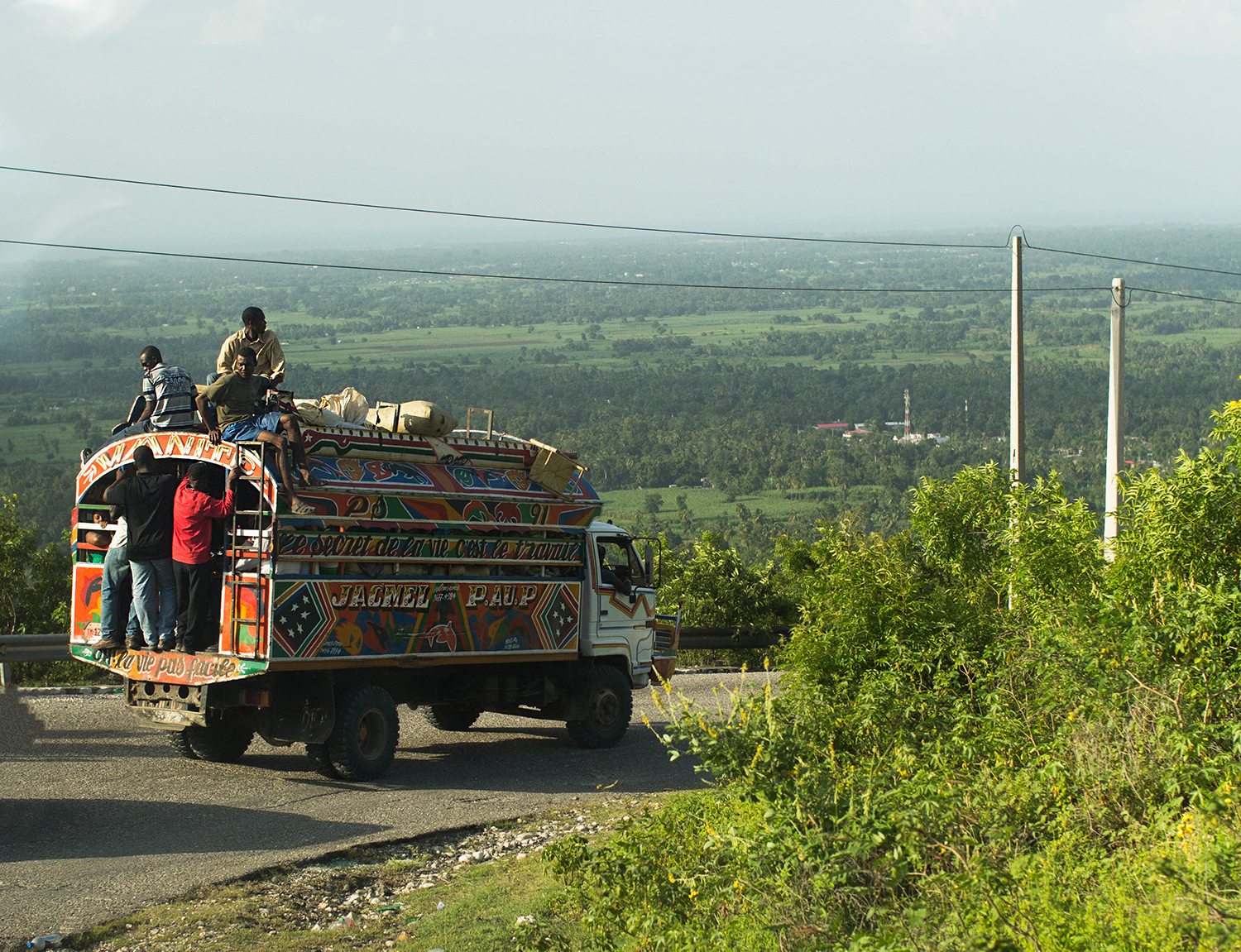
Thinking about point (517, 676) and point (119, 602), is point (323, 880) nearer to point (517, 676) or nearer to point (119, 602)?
point (119, 602)

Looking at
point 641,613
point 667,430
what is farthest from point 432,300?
point 641,613

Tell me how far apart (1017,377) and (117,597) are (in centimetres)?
1336

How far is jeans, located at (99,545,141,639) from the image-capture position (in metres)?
11.9

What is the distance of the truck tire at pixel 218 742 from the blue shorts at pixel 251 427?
2.86m

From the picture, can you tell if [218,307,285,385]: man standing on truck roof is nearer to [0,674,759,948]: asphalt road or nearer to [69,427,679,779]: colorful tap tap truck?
[69,427,679,779]: colorful tap tap truck

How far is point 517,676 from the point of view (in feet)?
46.1

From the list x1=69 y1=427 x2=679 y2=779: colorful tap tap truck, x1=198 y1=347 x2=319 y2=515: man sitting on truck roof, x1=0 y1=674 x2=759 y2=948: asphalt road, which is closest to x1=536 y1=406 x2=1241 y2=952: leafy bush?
x1=0 y1=674 x2=759 y2=948: asphalt road

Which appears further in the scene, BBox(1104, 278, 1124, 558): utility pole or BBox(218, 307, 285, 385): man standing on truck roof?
BBox(1104, 278, 1124, 558): utility pole

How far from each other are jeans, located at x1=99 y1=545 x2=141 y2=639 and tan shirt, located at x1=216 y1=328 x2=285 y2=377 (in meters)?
1.75

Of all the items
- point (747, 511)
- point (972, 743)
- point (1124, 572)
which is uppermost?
point (1124, 572)

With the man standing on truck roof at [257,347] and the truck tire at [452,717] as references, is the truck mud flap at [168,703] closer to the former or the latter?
the man standing on truck roof at [257,347]

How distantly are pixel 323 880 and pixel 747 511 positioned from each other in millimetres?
61333

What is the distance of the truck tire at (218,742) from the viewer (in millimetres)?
12727

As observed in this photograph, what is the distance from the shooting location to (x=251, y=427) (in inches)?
445
